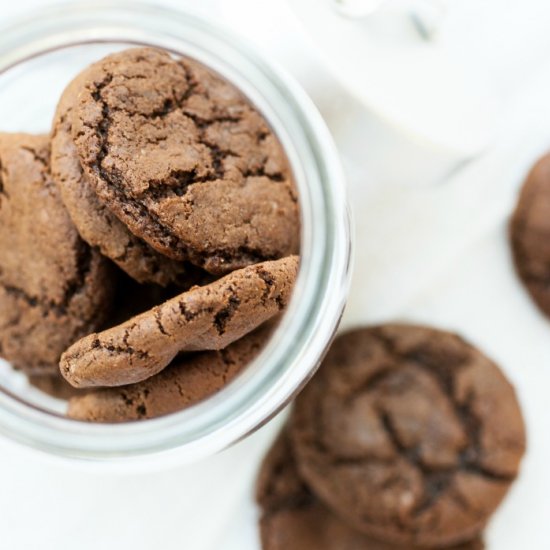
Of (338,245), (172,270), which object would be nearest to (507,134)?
(338,245)

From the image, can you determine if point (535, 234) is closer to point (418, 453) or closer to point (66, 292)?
point (418, 453)

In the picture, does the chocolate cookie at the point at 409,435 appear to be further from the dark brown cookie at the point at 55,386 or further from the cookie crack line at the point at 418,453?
the dark brown cookie at the point at 55,386

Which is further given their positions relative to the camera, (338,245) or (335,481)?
(335,481)

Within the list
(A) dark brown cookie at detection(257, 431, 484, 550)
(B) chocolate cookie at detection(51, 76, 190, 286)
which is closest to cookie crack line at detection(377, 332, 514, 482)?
(A) dark brown cookie at detection(257, 431, 484, 550)

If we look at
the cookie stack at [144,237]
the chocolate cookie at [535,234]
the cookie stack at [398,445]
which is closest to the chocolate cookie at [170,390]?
the cookie stack at [144,237]

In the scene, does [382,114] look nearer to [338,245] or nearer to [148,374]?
[338,245]

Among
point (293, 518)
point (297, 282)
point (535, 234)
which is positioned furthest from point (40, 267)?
point (535, 234)
